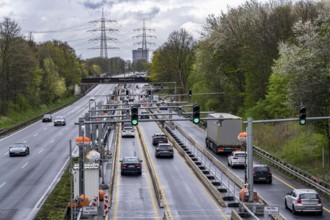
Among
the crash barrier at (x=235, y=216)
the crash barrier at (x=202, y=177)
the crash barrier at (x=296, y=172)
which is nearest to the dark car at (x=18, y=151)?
the crash barrier at (x=202, y=177)

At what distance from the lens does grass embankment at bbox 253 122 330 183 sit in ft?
156

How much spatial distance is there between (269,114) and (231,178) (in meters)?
27.4

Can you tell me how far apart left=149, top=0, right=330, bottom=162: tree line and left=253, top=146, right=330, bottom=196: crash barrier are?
379cm

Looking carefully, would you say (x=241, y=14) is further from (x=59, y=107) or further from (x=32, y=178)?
(x=59, y=107)

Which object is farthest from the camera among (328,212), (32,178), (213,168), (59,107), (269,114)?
(59,107)

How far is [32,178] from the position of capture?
45.8 meters

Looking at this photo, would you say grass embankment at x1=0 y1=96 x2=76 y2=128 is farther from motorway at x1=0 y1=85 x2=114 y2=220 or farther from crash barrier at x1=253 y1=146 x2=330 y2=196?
crash barrier at x1=253 y1=146 x2=330 y2=196

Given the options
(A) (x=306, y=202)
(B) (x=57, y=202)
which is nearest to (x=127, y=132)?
(B) (x=57, y=202)


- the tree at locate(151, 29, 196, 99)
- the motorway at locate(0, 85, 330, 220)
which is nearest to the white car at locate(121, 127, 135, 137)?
the motorway at locate(0, 85, 330, 220)

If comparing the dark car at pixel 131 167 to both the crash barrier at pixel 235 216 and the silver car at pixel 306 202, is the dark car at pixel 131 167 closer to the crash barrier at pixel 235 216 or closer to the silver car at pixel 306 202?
the silver car at pixel 306 202

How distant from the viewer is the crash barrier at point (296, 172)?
129 ft

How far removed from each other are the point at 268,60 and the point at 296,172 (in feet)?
110

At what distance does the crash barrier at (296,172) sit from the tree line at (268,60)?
3.79 metres

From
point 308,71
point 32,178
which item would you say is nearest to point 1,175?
point 32,178
